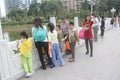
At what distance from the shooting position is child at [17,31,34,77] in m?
7.34

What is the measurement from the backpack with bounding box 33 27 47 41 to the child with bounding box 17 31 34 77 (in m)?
0.37

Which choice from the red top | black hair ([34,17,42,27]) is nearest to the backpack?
black hair ([34,17,42,27])

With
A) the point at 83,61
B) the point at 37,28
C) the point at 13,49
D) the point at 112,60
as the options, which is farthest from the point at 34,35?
the point at 112,60

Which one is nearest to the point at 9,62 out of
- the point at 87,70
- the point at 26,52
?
the point at 26,52

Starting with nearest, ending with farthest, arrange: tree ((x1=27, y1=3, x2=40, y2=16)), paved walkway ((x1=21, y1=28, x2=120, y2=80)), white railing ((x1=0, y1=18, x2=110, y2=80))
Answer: white railing ((x1=0, y1=18, x2=110, y2=80)) → paved walkway ((x1=21, y1=28, x2=120, y2=80)) → tree ((x1=27, y1=3, x2=40, y2=16))

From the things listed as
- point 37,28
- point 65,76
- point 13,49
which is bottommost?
point 65,76

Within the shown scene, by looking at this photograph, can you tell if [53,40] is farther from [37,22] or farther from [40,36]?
[37,22]

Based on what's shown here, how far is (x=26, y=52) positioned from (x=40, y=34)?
0.77 metres

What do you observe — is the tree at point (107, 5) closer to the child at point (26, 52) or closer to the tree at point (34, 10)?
the tree at point (34, 10)

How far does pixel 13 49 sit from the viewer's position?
7.17 meters

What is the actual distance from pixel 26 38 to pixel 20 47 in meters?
0.33

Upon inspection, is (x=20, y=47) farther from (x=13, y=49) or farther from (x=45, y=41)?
(x=45, y=41)

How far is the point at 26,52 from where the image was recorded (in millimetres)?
7363

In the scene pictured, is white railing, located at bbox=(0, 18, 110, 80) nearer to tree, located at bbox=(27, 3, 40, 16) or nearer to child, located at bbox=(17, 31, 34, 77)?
child, located at bbox=(17, 31, 34, 77)
